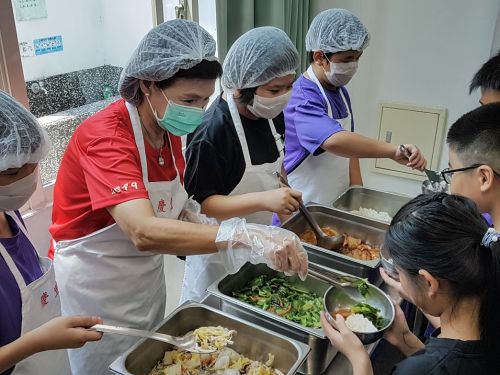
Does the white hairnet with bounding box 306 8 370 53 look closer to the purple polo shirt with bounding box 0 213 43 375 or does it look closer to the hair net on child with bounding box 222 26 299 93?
the hair net on child with bounding box 222 26 299 93

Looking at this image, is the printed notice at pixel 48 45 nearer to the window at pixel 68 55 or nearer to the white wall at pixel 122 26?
the window at pixel 68 55

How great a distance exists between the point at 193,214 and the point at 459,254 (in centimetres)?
79

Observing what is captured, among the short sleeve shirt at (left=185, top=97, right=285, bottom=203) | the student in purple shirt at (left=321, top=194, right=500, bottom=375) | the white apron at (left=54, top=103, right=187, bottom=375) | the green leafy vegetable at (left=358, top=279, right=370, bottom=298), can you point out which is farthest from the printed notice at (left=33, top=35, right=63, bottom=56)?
the student in purple shirt at (left=321, top=194, right=500, bottom=375)

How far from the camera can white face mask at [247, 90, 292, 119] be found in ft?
5.11

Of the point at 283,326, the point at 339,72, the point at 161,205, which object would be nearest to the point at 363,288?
the point at 283,326

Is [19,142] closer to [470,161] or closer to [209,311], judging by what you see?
[209,311]

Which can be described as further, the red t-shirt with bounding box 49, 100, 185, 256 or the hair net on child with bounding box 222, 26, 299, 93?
the hair net on child with bounding box 222, 26, 299, 93

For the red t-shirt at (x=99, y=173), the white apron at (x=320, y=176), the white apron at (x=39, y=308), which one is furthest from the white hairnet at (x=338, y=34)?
the white apron at (x=39, y=308)

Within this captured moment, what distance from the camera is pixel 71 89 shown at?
100 inches

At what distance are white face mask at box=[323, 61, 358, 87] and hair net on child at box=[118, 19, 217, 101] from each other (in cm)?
82

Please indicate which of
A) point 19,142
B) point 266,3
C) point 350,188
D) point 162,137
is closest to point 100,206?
point 19,142

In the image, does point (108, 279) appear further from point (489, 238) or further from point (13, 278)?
point (489, 238)

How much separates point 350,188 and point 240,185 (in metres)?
0.67

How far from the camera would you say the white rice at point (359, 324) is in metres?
1.16
